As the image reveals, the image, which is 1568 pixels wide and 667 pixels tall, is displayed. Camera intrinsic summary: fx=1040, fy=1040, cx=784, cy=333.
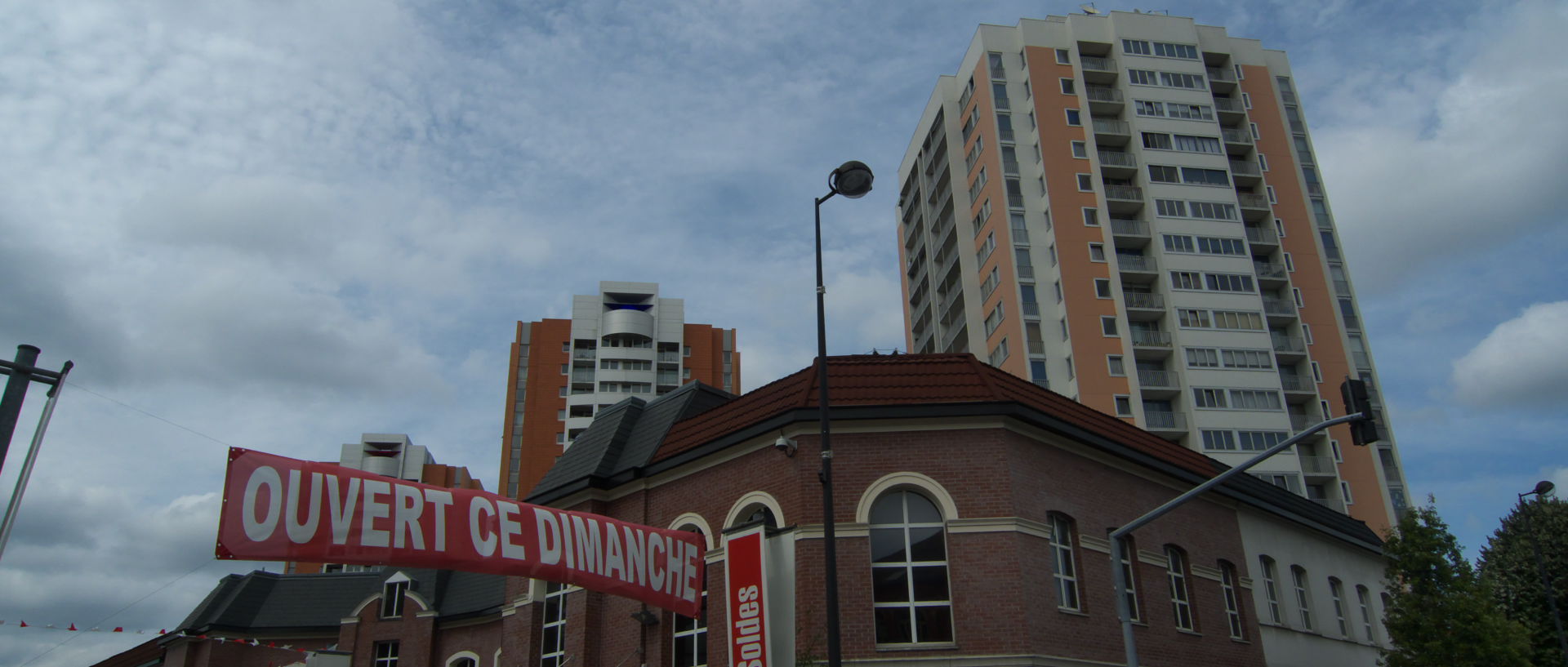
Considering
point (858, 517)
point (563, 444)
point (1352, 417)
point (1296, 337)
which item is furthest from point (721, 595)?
point (563, 444)

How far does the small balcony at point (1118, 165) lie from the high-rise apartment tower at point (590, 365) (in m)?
40.5

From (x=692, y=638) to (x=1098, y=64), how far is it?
53173mm

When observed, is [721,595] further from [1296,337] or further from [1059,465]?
[1296,337]

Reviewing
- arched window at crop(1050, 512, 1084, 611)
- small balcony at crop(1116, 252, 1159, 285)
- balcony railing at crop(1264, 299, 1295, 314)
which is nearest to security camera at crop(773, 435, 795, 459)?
arched window at crop(1050, 512, 1084, 611)

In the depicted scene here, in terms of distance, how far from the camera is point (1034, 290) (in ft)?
186

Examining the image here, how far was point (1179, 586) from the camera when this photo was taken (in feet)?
70.9

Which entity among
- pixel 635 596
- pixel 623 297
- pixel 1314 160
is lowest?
pixel 635 596

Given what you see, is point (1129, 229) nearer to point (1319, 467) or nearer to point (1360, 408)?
point (1319, 467)

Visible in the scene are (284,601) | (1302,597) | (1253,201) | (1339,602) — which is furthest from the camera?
(1253,201)

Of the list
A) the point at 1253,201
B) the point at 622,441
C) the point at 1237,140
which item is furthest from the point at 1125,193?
the point at 622,441

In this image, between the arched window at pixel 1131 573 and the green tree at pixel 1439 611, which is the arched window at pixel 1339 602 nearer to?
the green tree at pixel 1439 611

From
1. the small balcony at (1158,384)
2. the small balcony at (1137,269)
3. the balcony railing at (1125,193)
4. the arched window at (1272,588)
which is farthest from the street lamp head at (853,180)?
the balcony railing at (1125,193)

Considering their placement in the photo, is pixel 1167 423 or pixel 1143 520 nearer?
pixel 1143 520

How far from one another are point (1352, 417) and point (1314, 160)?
59101 millimetres
